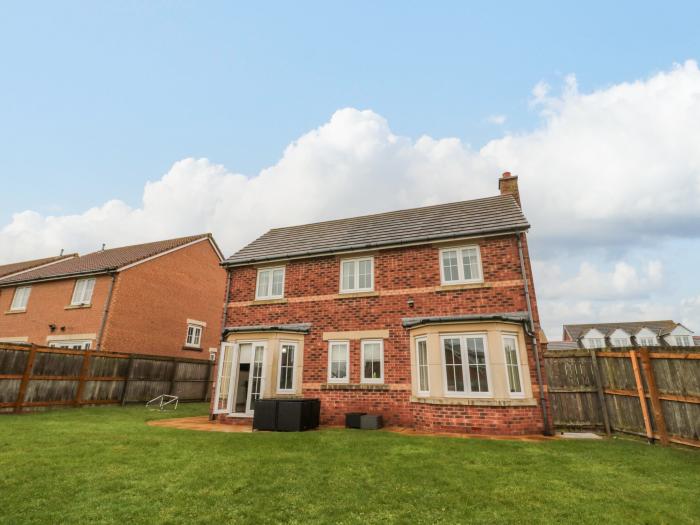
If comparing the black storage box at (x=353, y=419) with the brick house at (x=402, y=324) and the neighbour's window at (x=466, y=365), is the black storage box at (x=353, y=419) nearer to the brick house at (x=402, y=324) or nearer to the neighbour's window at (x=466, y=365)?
the brick house at (x=402, y=324)

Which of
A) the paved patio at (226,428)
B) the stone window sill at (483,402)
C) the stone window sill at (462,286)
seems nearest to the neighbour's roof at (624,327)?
the stone window sill at (462,286)

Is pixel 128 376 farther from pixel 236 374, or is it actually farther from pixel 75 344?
pixel 236 374

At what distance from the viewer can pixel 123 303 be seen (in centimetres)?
1884

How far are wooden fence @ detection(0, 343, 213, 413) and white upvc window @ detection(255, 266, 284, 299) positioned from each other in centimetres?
726

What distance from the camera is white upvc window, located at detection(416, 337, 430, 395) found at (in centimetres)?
1088

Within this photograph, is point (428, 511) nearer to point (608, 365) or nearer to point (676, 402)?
point (676, 402)

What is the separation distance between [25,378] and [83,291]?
7976mm

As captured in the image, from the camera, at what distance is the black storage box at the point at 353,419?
423 inches

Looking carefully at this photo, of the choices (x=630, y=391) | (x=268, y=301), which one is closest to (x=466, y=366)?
(x=630, y=391)

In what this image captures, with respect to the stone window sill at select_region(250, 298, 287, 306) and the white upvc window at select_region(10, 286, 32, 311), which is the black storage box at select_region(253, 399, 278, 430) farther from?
the white upvc window at select_region(10, 286, 32, 311)

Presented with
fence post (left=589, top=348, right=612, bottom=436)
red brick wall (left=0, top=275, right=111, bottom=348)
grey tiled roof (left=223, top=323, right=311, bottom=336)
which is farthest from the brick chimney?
red brick wall (left=0, top=275, right=111, bottom=348)

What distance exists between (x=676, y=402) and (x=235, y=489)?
891 cm

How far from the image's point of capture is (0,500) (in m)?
4.49

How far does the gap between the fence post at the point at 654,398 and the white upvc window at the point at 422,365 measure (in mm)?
5159
